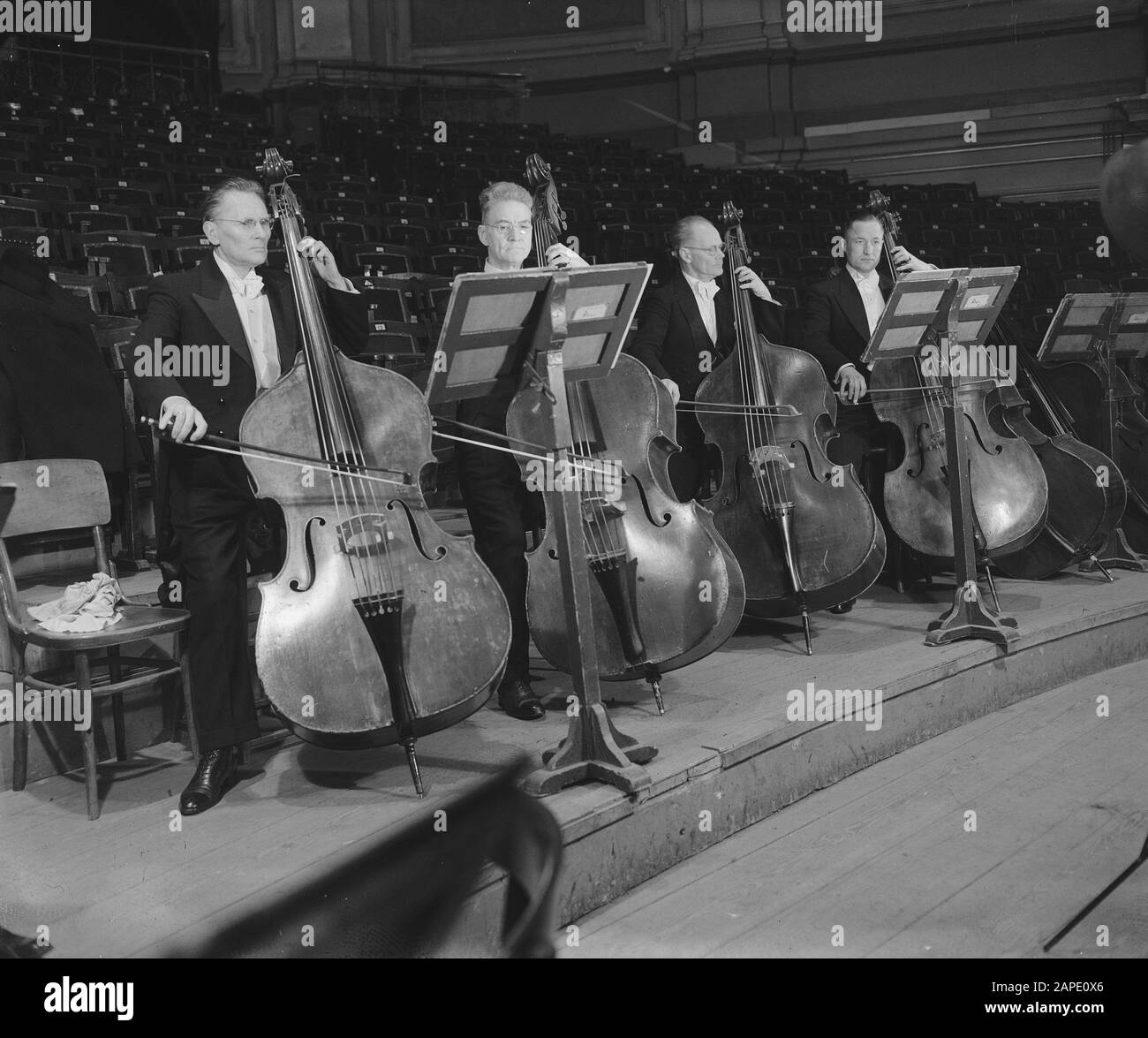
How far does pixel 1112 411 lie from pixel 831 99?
26.6 ft

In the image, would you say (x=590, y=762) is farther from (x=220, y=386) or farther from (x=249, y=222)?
(x=249, y=222)

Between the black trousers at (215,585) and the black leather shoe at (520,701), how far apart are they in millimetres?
658

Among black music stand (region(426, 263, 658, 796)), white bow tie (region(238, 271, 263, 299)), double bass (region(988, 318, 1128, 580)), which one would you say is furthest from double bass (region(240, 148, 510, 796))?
double bass (region(988, 318, 1128, 580))

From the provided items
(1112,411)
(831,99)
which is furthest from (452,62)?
(1112,411)

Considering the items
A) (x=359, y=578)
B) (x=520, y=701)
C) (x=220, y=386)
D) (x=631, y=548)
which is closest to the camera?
(x=359, y=578)

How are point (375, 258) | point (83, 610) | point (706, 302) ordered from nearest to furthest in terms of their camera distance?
point (83, 610) < point (706, 302) < point (375, 258)

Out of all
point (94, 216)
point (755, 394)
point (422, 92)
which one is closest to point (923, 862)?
point (755, 394)

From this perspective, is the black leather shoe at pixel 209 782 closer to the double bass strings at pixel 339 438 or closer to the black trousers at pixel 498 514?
the double bass strings at pixel 339 438

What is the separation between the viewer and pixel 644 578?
2775 millimetres

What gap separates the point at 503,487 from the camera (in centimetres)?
297

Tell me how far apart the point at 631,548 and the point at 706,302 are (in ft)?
4.00

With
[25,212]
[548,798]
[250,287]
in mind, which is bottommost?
[548,798]

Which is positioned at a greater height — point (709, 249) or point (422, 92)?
point (422, 92)
